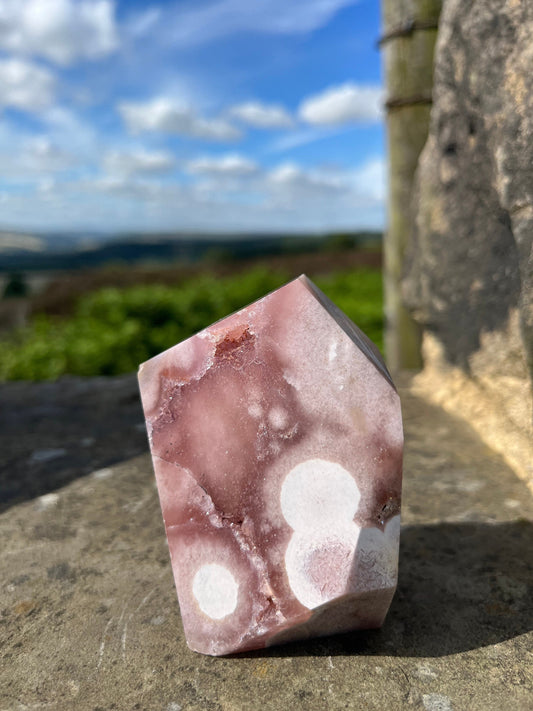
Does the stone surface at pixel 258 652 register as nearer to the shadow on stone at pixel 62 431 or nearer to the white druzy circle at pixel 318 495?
the shadow on stone at pixel 62 431

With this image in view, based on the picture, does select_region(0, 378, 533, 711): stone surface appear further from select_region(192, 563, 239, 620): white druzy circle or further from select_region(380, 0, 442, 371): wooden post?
select_region(380, 0, 442, 371): wooden post

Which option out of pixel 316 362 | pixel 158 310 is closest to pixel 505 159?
pixel 316 362

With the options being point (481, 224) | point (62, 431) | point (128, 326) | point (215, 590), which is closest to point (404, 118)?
point (481, 224)

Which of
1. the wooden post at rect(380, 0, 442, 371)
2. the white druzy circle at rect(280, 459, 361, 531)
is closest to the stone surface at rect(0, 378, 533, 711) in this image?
the white druzy circle at rect(280, 459, 361, 531)

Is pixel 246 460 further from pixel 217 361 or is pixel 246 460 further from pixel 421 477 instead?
pixel 421 477

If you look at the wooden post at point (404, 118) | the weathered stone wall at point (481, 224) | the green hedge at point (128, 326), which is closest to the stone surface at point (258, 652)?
the weathered stone wall at point (481, 224)

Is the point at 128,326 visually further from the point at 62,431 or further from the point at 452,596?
the point at 452,596
